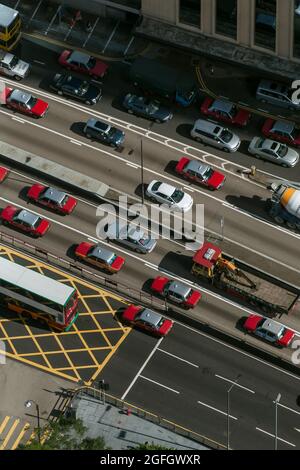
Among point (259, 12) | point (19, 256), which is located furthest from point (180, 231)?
point (259, 12)

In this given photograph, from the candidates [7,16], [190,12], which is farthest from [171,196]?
[7,16]

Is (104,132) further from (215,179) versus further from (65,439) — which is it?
(65,439)

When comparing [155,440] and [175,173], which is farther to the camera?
[175,173]

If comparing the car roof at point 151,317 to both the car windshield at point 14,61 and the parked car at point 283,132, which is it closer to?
the parked car at point 283,132

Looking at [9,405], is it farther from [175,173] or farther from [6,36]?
[6,36]

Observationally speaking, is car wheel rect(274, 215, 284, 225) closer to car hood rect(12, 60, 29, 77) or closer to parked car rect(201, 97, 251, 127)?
parked car rect(201, 97, 251, 127)

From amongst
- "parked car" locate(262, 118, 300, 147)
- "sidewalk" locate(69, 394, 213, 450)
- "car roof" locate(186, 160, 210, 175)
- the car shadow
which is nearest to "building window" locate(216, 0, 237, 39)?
"parked car" locate(262, 118, 300, 147)
